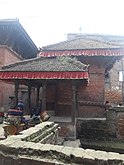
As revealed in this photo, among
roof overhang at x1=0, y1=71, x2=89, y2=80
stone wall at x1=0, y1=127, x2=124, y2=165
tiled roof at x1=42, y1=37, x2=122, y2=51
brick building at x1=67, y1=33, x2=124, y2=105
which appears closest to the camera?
stone wall at x1=0, y1=127, x2=124, y2=165

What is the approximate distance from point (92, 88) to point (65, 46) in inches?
159

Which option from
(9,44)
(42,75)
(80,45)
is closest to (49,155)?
(42,75)

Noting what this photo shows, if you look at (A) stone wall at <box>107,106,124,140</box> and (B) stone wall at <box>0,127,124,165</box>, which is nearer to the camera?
(B) stone wall at <box>0,127,124,165</box>

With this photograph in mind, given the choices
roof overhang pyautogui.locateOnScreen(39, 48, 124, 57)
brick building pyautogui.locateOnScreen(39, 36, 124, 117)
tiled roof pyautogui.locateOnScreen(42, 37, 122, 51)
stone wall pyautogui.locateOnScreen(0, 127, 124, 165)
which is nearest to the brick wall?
brick building pyautogui.locateOnScreen(39, 36, 124, 117)

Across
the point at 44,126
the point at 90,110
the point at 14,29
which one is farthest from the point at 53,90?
the point at 44,126

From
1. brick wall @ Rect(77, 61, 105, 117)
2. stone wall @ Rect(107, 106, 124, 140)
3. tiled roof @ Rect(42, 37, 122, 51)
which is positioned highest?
tiled roof @ Rect(42, 37, 122, 51)

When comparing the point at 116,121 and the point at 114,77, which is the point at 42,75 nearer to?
the point at 116,121

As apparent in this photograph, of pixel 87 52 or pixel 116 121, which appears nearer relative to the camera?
pixel 116 121

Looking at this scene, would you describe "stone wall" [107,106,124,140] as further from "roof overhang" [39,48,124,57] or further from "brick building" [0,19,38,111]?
"brick building" [0,19,38,111]

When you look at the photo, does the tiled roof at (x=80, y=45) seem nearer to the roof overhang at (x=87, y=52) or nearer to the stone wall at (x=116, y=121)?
the roof overhang at (x=87, y=52)

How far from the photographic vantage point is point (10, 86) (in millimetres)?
16547

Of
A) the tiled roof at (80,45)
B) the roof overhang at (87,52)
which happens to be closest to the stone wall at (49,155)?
the roof overhang at (87,52)

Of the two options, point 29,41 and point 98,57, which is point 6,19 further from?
point 98,57

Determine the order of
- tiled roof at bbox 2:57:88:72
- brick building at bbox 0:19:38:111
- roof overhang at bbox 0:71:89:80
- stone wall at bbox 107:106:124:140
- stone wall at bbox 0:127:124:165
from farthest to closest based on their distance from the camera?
brick building at bbox 0:19:38:111
stone wall at bbox 107:106:124:140
tiled roof at bbox 2:57:88:72
roof overhang at bbox 0:71:89:80
stone wall at bbox 0:127:124:165
